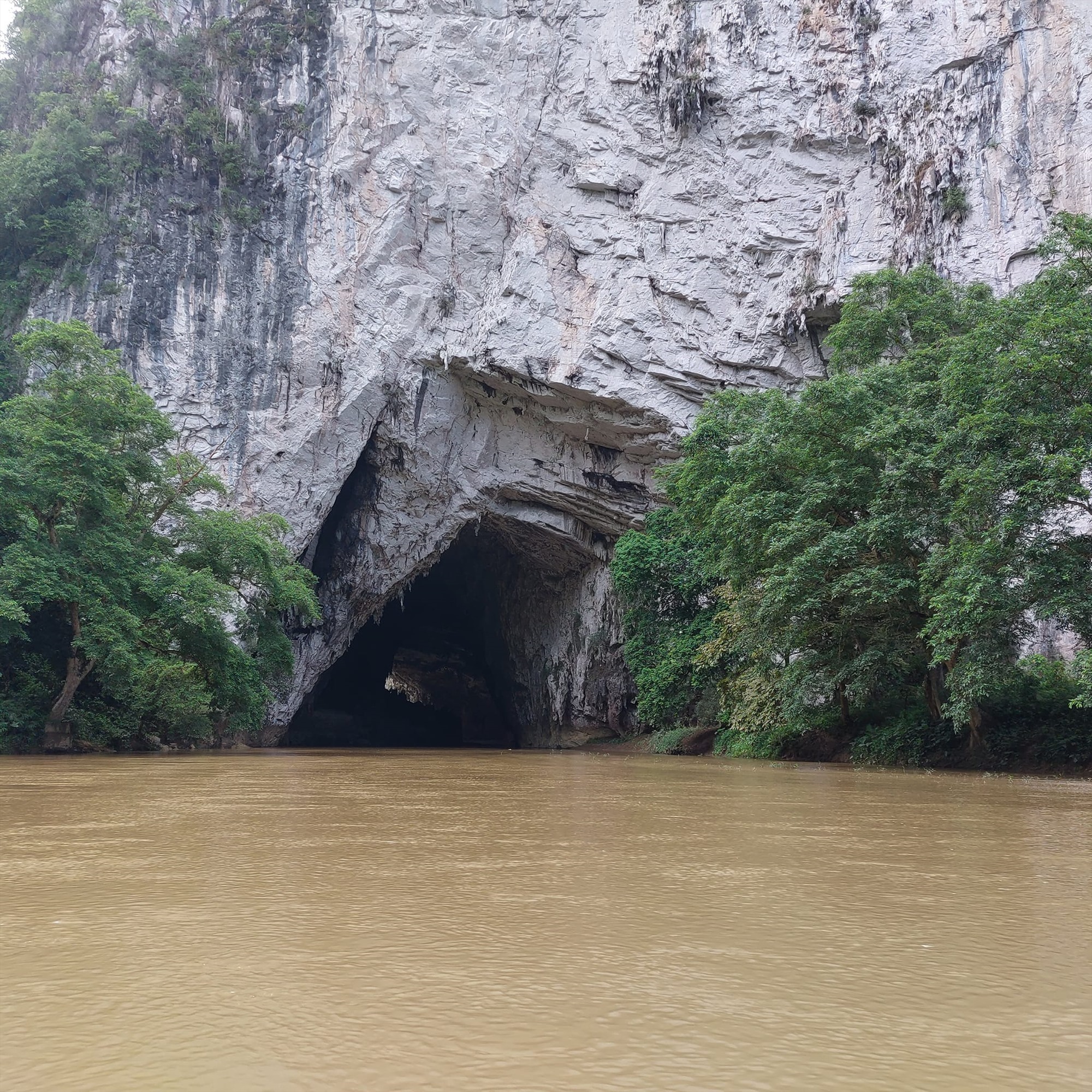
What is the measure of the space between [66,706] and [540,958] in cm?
1330

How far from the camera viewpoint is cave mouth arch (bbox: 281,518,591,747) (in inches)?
934

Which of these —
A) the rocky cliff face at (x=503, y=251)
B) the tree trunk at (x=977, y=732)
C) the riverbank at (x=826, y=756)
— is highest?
the rocky cliff face at (x=503, y=251)

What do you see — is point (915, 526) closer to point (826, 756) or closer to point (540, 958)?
point (826, 756)

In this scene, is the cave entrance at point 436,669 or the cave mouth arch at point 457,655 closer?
the cave mouth arch at point 457,655

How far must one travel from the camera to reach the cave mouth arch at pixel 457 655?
934 inches

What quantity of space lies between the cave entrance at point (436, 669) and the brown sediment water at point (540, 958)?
21.1m

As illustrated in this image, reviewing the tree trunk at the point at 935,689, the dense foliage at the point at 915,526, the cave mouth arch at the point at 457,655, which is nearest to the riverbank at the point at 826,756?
the dense foliage at the point at 915,526

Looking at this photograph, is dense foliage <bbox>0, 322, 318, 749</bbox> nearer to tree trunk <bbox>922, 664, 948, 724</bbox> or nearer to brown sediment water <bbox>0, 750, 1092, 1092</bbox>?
tree trunk <bbox>922, 664, 948, 724</bbox>

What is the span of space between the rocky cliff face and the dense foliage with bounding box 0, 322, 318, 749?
4182 millimetres

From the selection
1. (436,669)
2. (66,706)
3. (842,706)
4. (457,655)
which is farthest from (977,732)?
(436,669)

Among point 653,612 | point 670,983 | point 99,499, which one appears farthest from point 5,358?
point 670,983

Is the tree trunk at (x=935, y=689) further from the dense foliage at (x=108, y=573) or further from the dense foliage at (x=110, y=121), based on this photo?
the dense foliage at (x=110, y=121)

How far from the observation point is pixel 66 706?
1288 centimetres

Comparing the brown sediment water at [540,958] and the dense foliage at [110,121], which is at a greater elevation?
the dense foliage at [110,121]
